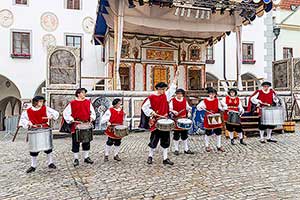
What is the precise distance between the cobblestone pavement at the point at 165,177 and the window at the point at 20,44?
39.3ft

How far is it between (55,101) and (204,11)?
7.07m

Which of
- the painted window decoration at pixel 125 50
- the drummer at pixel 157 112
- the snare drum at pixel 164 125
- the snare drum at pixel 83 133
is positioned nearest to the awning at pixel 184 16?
the painted window decoration at pixel 125 50

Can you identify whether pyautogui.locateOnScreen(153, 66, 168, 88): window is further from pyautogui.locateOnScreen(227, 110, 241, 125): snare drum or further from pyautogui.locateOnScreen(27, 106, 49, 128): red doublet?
pyautogui.locateOnScreen(27, 106, 49, 128): red doublet

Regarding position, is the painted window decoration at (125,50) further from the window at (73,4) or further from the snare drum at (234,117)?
the snare drum at (234,117)

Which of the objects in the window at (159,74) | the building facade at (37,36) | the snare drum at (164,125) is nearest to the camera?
the snare drum at (164,125)

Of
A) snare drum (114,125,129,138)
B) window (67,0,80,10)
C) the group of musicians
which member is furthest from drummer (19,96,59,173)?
window (67,0,80,10)

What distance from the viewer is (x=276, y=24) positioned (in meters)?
23.7

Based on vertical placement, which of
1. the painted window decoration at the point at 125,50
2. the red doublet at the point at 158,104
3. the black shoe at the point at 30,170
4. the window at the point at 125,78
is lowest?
the black shoe at the point at 30,170

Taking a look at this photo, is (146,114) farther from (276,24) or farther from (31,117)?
(276,24)

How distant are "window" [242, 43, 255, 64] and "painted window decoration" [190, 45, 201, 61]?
602cm

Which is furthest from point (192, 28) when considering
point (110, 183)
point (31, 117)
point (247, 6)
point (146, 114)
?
point (110, 183)

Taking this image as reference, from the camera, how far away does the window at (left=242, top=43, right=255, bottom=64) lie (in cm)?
2225

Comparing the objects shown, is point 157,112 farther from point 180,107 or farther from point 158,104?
point 180,107

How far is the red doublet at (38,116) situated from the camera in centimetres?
649
